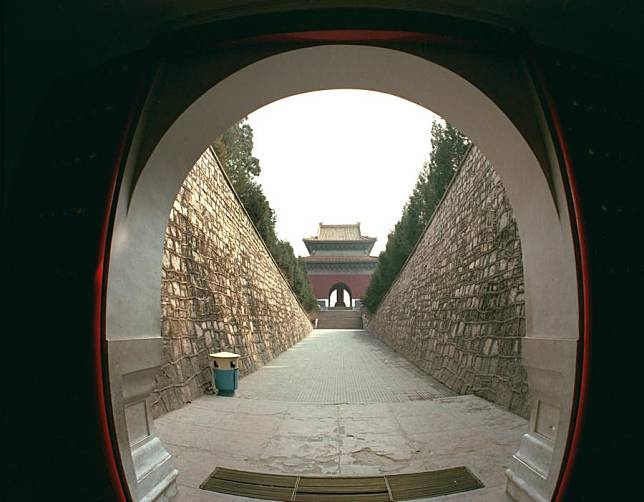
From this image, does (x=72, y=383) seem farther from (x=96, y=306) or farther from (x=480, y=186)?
(x=480, y=186)

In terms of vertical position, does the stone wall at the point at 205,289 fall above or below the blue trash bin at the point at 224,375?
above

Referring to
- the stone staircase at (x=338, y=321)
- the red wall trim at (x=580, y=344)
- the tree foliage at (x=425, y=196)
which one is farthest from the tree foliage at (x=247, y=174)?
the stone staircase at (x=338, y=321)

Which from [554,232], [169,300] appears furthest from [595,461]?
[169,300]

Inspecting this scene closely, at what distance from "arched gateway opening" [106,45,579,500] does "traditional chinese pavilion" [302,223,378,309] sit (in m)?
42.4

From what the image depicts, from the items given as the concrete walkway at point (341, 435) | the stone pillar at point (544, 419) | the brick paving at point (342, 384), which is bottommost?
the brick paving at point (342, 384)

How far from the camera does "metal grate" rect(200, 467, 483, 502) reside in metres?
2.18

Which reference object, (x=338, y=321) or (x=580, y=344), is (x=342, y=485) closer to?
(x=580, y=344)

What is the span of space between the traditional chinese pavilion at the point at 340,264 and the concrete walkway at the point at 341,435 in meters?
39.9

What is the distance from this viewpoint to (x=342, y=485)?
7.64 ft

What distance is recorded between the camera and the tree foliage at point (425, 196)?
47.9 feet

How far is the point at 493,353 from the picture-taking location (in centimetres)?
463

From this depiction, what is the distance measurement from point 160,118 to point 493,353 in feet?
15.0

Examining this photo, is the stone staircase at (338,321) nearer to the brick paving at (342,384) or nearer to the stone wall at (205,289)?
the stone wall at (205,289)

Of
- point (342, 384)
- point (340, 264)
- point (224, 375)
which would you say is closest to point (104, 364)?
point (224, 375)
